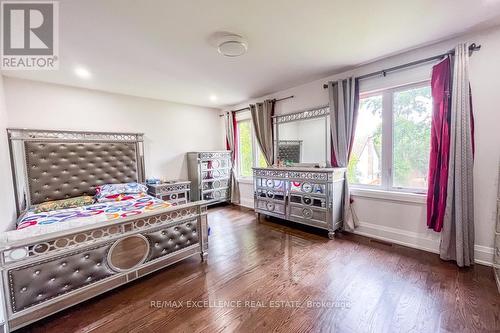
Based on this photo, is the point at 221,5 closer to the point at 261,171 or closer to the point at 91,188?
the point at 261,171

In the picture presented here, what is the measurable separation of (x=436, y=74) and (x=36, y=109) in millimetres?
5278

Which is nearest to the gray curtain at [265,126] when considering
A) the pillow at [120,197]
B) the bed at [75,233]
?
the bed at [75,233]

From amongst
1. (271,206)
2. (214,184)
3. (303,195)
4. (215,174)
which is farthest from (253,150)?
(303,195)

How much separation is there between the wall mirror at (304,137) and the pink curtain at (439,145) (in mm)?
1305

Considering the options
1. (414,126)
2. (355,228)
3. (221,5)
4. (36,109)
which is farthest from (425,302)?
(36,109)

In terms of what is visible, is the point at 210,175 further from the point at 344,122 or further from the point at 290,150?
the point at 344,122

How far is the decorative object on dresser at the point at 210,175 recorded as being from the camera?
4.56 m

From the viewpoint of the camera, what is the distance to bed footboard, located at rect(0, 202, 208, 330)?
1450mm

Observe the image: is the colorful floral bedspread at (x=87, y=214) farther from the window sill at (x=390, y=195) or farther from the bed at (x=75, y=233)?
the window sill at (x=390, y=195)

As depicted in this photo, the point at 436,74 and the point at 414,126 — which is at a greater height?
the point at 436,74

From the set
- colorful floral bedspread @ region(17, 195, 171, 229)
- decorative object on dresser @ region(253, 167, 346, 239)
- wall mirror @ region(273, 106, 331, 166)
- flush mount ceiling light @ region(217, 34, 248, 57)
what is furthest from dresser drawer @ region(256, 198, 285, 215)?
flush mount ceiling light @ region(217, 34, 248, 57)

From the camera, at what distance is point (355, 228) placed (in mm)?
3107

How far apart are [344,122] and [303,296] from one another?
239 cm

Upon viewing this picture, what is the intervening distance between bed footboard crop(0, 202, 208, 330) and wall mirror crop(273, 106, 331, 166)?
2205 millimetres
